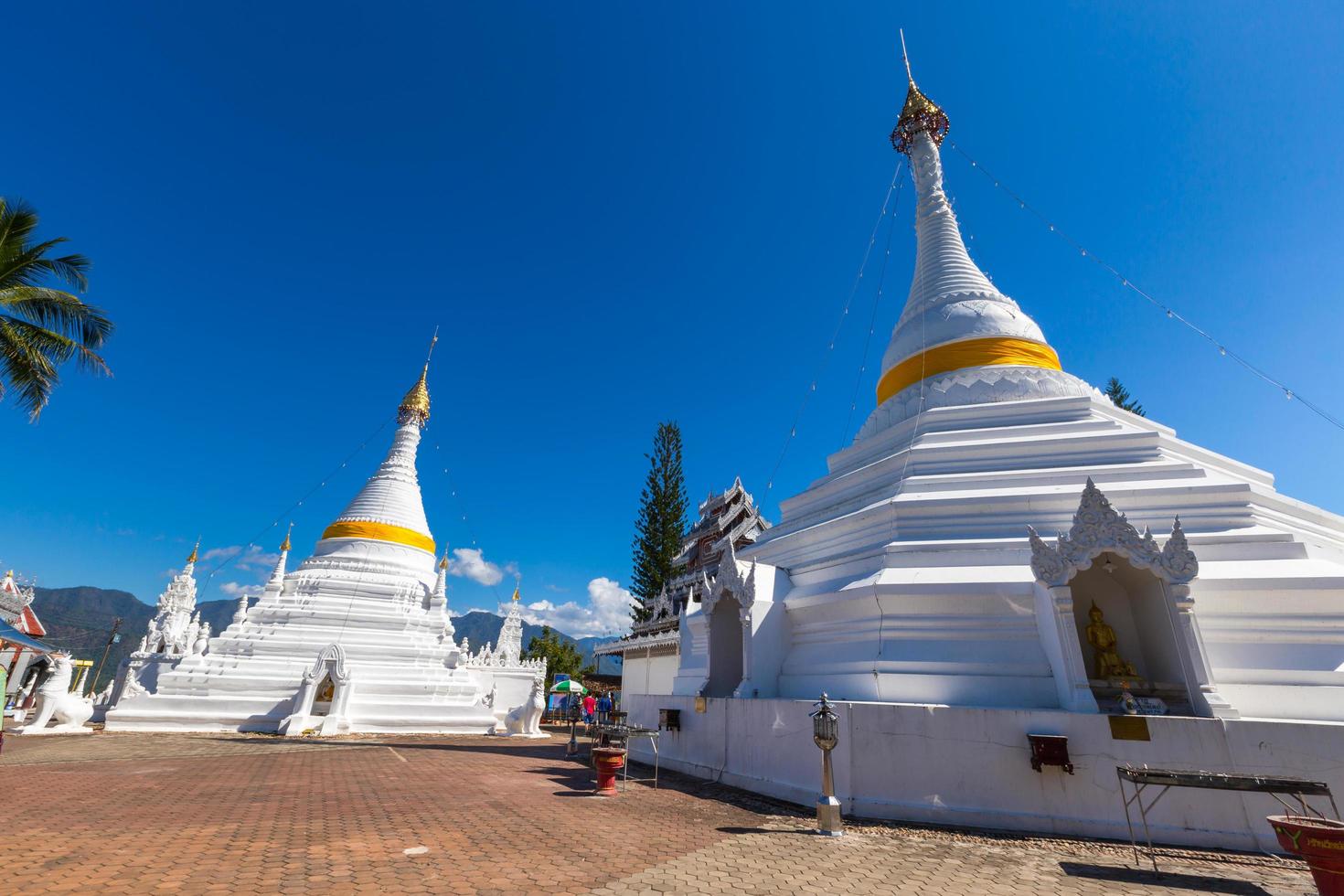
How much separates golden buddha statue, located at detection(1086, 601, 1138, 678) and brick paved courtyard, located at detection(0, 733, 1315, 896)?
2155 millimetres

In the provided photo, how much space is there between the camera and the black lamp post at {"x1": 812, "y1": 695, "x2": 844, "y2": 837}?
6.59 m

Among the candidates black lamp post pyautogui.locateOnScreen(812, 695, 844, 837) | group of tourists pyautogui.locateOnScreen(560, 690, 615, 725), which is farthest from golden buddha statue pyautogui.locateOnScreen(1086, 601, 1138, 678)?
group of tourists pyautogui.locateOnScreen(560, 690, 615, 725)

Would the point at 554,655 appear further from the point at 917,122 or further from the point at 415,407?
the point at 917,122

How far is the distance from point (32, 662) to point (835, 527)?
4131 cm

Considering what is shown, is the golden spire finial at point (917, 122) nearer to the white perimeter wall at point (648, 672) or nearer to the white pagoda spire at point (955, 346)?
the white pagoda spire at point (955, 346)

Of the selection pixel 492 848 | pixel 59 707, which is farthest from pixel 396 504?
pixel 492 848

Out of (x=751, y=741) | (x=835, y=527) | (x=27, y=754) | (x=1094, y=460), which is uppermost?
(x=1094, y=460)

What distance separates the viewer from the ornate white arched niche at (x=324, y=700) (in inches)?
706

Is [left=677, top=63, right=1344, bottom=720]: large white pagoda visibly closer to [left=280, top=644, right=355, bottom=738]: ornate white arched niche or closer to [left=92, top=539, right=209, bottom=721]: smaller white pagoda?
[left=280, top=644, right=355, bottom=738]: ornate white arched niche

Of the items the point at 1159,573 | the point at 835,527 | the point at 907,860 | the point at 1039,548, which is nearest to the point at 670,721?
the point at 835,527

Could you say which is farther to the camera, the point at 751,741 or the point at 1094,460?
the point at 1094,460

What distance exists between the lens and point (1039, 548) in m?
7.95

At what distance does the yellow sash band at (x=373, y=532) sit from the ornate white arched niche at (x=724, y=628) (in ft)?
60.6

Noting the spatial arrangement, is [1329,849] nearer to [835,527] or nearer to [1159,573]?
[1159,573]
